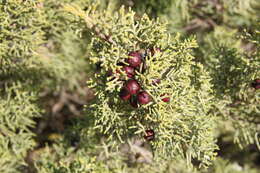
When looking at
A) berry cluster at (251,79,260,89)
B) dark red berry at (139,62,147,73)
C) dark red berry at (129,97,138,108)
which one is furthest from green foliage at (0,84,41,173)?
berry cluster at (251,79,260,89)

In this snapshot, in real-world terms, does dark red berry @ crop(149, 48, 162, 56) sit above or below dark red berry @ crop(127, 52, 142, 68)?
above

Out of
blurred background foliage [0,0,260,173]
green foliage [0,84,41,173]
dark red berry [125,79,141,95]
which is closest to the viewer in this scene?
dark red berry [125,79,141,95]

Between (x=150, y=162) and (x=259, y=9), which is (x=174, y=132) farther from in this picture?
(x=259, y=9)

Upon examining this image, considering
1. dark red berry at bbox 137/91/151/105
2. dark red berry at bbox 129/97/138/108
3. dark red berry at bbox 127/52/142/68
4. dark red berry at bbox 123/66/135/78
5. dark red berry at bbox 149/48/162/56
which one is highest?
dark red berry at bbox 149/48/162/56

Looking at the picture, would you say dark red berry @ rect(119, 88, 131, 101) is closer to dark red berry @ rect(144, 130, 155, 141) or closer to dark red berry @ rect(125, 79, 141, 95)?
dark red berry @ rect(125, 79, 141, 95)

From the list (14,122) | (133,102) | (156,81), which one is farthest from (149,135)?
(14,122)

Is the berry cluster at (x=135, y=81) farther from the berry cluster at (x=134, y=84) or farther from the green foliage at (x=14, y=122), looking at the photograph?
the green foliage at (x=14, y=122)
